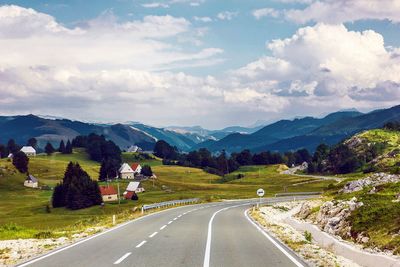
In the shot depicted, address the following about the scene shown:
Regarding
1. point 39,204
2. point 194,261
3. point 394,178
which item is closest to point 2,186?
point 39,204

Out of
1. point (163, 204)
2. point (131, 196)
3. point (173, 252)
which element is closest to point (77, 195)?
point (131, 196)

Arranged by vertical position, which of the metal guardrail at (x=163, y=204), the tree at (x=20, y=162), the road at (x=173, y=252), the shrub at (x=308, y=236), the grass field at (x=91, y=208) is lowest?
the grass field at (x=91, y=208)

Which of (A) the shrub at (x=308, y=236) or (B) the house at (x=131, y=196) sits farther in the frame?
(B) the house at (x=131, y=196)

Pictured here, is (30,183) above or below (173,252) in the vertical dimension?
below

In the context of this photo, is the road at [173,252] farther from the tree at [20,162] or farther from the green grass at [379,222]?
the tree at [20,162]

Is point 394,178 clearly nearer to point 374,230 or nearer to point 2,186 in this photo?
point 374,230

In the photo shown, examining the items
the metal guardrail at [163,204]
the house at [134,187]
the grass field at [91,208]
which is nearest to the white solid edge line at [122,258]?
the metal guardrail at [163,204]

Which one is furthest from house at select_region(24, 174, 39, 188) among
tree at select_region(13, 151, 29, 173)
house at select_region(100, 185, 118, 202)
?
house at select_region(100, 185, 118, 202)

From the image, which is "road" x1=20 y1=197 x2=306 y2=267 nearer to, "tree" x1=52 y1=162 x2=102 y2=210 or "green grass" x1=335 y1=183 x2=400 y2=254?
"green grass" x1=335 y1=183 x2=400 y2=254

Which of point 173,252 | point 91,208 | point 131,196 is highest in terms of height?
point 173,252

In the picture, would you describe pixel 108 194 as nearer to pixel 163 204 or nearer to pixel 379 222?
pixel 163 204

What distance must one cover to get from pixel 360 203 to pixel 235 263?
1615 cm

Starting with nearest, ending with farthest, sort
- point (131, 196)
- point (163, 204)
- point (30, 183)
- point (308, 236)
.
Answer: point (308, 236) → point (163, 204) → point (131, 196) → point (30, 183)

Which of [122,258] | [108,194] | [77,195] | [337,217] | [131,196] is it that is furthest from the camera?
[108,194]
